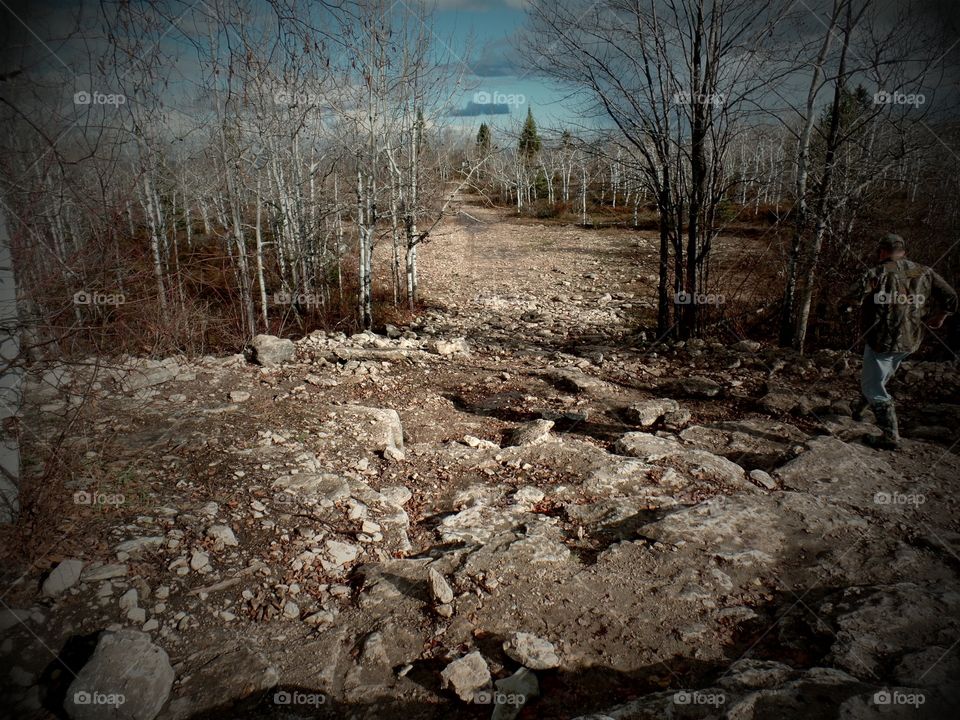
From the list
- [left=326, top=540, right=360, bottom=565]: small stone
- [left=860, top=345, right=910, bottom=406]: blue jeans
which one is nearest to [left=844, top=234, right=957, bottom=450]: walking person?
[left=860, top=345, right=910, bottom=406]: blue jeans

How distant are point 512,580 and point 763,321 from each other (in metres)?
8.09

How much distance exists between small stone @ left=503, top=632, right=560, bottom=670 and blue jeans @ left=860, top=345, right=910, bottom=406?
→ 3.83 metres

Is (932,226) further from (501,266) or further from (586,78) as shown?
(501,266)

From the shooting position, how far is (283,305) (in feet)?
35.9

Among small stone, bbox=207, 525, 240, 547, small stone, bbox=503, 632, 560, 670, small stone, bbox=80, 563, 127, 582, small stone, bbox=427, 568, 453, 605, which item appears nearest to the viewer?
small stone, bbox=503, 632, 560, 670

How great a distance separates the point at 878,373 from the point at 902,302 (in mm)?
637

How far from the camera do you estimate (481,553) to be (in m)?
3.19

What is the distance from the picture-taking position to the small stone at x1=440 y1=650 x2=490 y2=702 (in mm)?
2289

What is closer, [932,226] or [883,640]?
[883,640]

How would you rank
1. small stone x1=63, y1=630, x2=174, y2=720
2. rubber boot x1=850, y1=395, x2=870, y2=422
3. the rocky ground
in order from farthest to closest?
rubber boot x1=850, y1=395, x2=870, y2=422, the rocky ground, small stone x1=63, y1=630, x2=174, y2=720

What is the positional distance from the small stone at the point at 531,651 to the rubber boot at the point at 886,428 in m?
3.77

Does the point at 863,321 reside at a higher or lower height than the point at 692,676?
higher

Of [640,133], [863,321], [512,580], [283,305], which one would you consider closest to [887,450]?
[863,321]

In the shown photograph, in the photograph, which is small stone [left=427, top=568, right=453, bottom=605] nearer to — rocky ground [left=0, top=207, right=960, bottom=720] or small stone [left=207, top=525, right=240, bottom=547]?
rocky ground [left=0, top=207, right=960, bottom=720]
